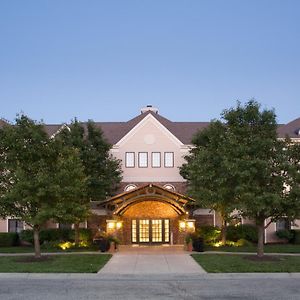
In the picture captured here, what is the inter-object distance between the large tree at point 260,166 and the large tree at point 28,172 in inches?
375

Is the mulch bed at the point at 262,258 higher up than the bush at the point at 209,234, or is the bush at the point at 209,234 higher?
the bush at the point at 209,234

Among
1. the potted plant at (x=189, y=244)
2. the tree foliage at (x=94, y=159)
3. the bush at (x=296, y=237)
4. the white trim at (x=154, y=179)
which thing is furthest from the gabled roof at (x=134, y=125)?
the bush at (x=296, y=237)

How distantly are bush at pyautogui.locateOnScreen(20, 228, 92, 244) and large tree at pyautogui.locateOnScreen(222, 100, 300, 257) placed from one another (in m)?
14.7

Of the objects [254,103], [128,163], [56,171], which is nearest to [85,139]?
[128,163]

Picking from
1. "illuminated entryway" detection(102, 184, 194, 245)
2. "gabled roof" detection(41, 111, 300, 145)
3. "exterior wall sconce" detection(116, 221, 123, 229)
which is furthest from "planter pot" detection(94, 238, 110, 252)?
"gabled roof" detection(41, 111, 300, 145)

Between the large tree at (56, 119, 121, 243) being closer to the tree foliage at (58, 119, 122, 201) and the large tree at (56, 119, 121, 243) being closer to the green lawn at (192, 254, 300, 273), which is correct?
the tree foliage at (58, 119, 122, 201)

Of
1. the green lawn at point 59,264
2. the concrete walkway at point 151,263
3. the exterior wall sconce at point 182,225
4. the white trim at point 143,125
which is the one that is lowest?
the concrete walkway at point 151,263

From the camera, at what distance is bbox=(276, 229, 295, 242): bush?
1443 inches

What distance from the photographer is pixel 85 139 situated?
112ft

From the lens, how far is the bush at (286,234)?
36656 mm

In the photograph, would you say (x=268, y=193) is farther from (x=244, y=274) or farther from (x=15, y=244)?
(x=15, y=244)

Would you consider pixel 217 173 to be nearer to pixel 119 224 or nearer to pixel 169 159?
pixel 119 224

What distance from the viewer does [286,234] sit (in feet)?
120

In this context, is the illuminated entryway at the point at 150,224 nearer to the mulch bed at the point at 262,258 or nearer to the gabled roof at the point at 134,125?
the gabled roof at the point at 134,125
